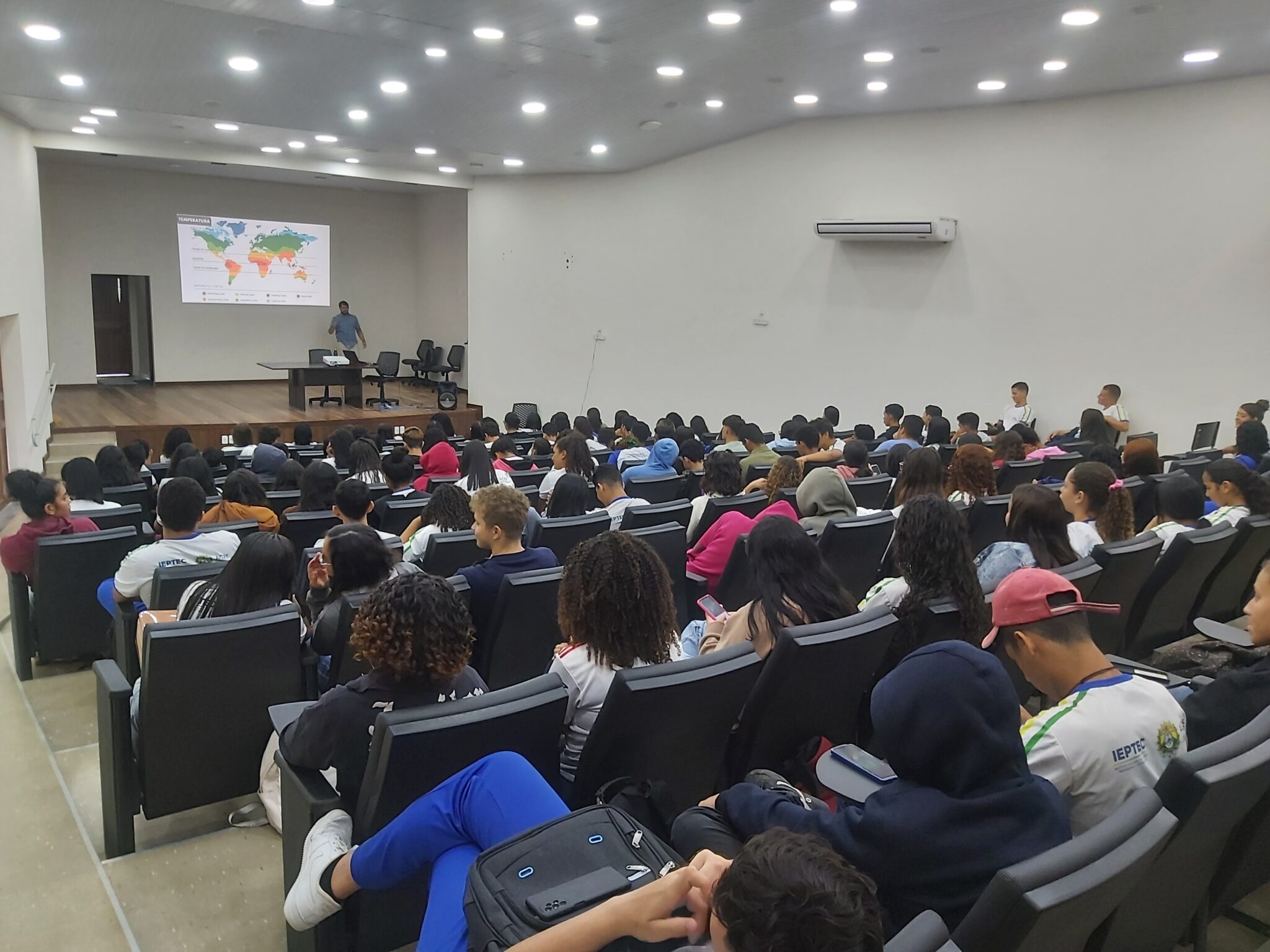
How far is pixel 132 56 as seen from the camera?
7.88 metres

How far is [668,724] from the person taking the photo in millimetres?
2137

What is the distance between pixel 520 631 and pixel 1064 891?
93.6 inches

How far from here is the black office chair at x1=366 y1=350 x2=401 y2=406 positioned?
15.1 metres

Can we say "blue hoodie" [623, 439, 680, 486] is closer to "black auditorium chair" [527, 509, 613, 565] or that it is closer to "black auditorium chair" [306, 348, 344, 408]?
"black auditorium chair" [527, 509, 613, 565]

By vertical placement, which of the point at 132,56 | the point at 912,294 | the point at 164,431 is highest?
the point at 132,56

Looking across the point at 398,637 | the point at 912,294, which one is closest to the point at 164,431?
the point at 912,294

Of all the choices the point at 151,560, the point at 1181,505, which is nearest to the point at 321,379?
the point at 151,560

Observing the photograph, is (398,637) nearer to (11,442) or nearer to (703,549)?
(703,549)

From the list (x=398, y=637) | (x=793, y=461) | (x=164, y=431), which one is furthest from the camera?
(x=164, y=431)

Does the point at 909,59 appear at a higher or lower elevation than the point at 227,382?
higher

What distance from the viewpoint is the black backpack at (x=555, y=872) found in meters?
1.29

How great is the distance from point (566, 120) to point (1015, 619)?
31.5 feet

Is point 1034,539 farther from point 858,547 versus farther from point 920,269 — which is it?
point 920,269

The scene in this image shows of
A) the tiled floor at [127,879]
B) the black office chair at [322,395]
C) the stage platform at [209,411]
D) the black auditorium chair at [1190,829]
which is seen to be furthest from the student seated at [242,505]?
the black office chair at [322,395]
